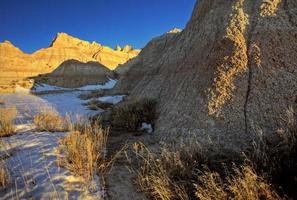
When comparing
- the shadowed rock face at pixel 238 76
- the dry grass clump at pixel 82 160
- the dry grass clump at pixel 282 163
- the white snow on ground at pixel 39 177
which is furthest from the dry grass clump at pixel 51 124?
the dry grass clump at pixel 282 163

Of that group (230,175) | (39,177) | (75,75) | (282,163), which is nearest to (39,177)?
(39,177)

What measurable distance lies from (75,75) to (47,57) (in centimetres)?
1887

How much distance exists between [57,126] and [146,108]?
2190 millimetres

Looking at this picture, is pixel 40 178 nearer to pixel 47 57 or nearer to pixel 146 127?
pixel 146 127

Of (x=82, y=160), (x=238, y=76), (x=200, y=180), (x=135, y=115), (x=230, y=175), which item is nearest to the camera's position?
(x=200, y=180)

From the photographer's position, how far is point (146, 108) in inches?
310

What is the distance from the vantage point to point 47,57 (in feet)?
214

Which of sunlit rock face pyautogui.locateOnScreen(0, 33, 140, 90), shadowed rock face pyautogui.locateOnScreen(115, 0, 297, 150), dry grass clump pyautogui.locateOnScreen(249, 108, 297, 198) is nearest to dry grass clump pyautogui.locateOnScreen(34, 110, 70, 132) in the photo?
shadowed rock face pyautogui.locateOnScreen(115, 0, 297, 150)

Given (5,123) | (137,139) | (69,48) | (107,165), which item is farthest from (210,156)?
(69,48)

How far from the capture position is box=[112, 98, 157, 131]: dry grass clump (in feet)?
24.9

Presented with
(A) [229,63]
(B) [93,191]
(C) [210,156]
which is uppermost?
(A) [229,63]

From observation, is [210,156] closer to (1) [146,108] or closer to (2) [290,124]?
(2) [290,124]

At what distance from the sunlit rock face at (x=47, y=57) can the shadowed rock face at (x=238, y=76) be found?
131 ft

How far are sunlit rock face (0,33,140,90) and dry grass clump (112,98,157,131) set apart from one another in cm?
3813
